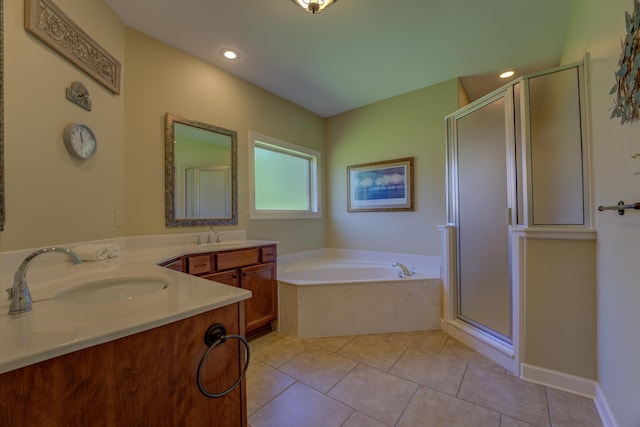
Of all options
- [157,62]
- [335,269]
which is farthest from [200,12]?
[335,269]

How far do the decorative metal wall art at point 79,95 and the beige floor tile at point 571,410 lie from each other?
338 cm

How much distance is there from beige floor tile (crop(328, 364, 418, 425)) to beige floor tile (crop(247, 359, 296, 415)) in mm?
356

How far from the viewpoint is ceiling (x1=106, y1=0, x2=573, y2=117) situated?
74.2 inches

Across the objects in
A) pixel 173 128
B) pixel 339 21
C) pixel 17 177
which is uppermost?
pixel 339 21

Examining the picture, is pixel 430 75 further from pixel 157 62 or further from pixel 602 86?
pixel 157 62

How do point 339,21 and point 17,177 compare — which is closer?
point 17,177

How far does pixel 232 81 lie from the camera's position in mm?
2750

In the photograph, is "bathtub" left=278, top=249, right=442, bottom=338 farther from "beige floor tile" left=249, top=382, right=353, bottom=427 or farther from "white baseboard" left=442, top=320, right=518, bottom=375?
"beige floor tile" left=249, top=382, right=353, bottom=427

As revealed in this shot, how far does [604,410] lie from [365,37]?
9.88ft

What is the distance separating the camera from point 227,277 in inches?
84.3

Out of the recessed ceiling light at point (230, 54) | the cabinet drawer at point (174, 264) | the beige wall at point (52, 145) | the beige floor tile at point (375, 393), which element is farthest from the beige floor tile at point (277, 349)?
the recessed ceiling light at point (230, 54)

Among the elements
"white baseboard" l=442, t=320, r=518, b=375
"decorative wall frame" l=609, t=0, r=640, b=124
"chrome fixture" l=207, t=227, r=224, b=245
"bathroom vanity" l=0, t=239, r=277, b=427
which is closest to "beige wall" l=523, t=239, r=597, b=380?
"white baseboard" l=442, t=320, r=518, b=375

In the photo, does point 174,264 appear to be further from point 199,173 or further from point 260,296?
point 199,173

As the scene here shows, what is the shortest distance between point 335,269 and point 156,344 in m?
2.58
